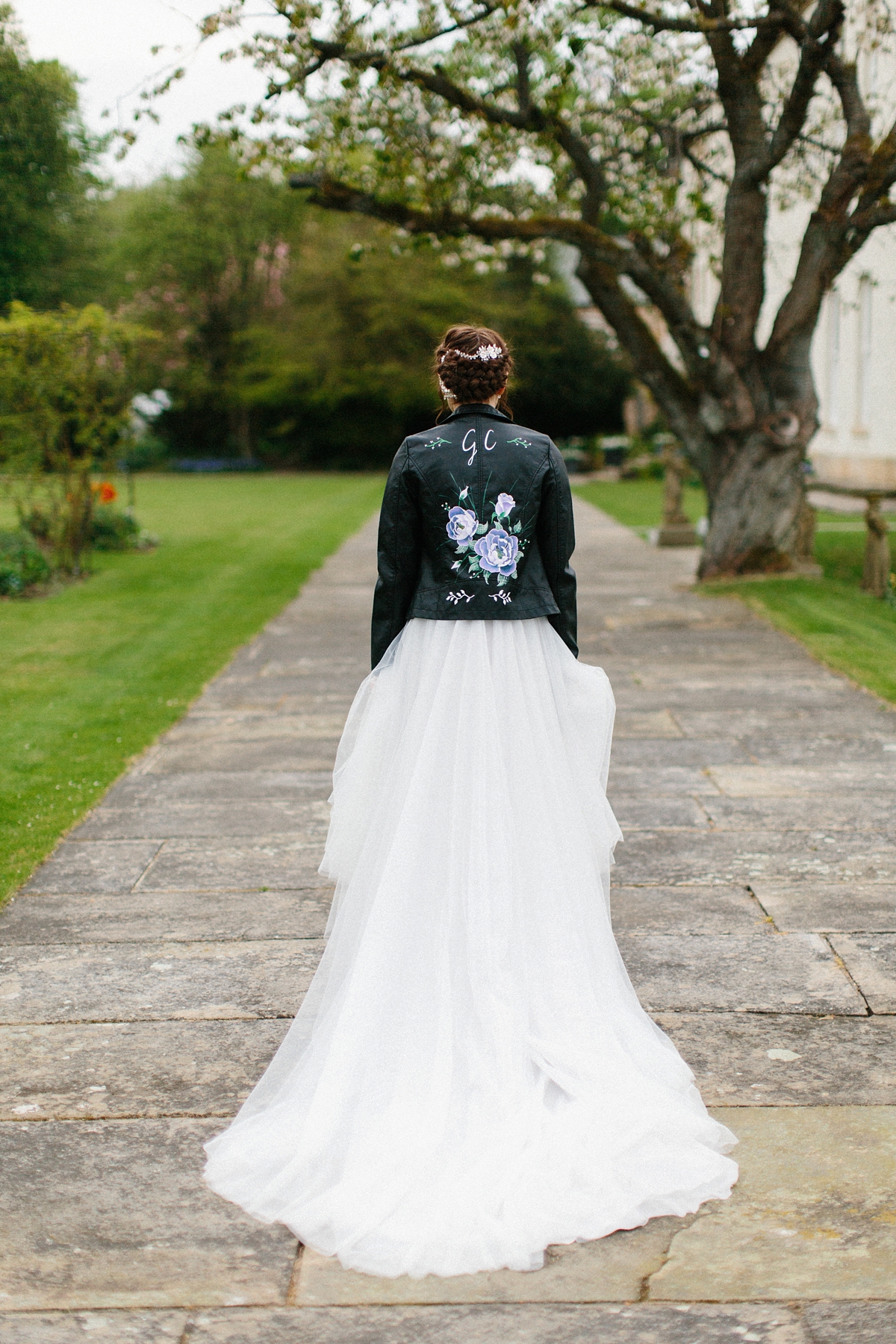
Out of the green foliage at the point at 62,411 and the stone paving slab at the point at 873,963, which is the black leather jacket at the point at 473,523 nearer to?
the stone paving slab at the point at 873,963

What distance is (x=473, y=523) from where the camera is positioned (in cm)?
331

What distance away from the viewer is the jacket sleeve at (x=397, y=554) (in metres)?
3.34

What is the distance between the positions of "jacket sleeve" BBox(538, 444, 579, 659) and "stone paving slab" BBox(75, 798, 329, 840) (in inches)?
102

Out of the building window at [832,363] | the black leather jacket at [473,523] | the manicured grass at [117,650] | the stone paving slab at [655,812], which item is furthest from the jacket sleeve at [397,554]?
the building window at [832,363]

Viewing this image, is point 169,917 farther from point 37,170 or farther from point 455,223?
point 37,170

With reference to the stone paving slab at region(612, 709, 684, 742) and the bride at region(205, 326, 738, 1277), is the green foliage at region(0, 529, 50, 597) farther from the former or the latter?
the bride at region(205, 326, 738, 1277)

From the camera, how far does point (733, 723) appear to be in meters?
7.86

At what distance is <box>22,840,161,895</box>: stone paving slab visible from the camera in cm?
518

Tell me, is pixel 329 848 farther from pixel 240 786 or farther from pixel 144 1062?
pixel 240 786

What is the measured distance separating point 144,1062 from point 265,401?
1707 inches

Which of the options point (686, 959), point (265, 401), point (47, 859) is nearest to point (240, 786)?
point (47, 859)

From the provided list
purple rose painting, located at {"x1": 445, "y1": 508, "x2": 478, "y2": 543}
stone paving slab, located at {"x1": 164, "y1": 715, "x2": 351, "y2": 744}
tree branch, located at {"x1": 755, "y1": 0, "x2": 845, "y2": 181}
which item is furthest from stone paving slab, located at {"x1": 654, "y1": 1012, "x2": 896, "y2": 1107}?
tree branch, located at {"x1": 755, "y1": 0, "x2": 845, "y2": 181}

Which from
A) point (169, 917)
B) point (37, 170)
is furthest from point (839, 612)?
point (37, 170)

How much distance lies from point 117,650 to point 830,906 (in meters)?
7.23
